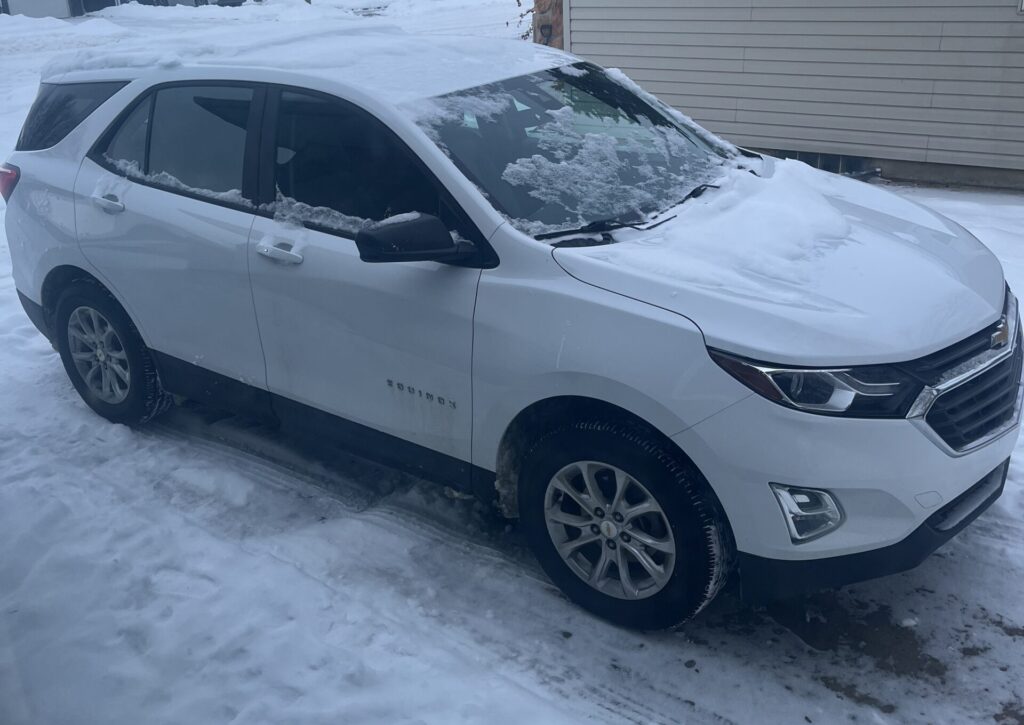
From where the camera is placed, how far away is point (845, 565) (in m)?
3.00

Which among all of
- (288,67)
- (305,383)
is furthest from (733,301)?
(288,67)

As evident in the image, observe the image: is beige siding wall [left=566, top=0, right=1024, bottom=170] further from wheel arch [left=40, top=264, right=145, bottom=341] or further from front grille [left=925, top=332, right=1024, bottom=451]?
wheel arch [left=40, top=264, right=145, bottom=341]

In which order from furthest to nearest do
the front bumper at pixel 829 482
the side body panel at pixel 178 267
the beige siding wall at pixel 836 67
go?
1. the beige siding wall at pixel 836 67
2. the side body panel at pixel 178 267
3. the front bumper at pixel 829 482

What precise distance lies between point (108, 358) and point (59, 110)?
4.39 ft

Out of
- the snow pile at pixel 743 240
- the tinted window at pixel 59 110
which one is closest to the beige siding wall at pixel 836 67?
the snow pile at pixel 743 240

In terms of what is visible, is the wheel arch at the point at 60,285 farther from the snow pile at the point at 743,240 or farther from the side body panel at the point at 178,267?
the snow pile at the point at 743,240

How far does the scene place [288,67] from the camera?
4.14 metres

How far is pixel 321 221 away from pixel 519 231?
0.93 meters

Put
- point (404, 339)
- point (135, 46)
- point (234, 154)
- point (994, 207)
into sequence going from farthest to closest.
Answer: point (994, 207)
point (135, 46)
point (234, 154)
point (404, 339)

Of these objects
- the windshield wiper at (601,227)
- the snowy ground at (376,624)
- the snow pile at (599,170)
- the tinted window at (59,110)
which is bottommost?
the snowy ground at (376,624)

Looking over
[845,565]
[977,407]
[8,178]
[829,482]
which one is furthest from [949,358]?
[8,178]

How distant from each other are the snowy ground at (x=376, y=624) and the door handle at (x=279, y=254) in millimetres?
1127

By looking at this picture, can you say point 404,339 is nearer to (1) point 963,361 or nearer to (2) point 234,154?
(2) point 234,154

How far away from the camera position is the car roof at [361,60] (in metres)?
4.01
